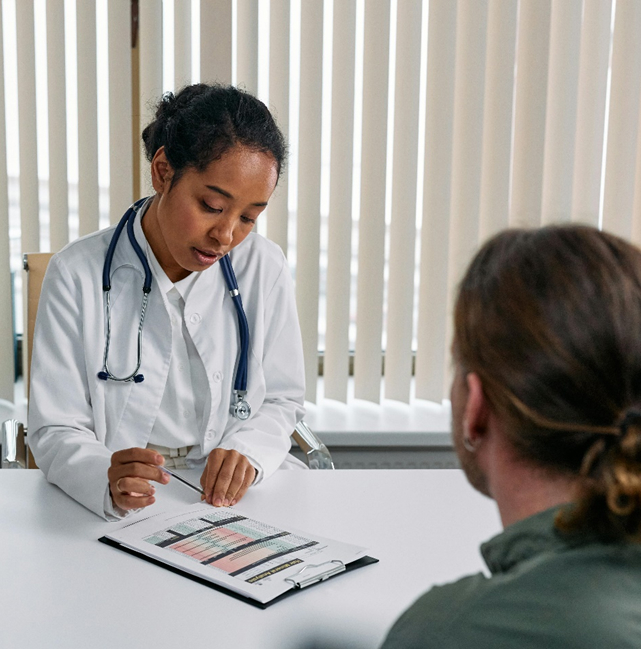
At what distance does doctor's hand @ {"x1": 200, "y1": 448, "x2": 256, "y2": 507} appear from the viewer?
4.19 feet

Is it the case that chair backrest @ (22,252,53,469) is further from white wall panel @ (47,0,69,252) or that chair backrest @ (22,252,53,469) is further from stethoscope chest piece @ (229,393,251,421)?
stethoscope chest piece @ (229,393,251,421)

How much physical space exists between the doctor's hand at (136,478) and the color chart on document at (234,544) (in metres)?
0.07

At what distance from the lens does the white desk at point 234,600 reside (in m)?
0.90

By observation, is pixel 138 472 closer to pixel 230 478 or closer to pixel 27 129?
pixel 230 478

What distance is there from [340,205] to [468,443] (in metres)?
1.62

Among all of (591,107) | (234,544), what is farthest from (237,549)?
(591,107)

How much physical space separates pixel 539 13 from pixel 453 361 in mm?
1855

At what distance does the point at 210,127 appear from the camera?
4.80 ft

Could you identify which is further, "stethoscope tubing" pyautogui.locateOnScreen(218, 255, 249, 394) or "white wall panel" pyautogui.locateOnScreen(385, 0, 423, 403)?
"white wall panel" pyautogui.locateOnScreen(385, 0, 423, 403)

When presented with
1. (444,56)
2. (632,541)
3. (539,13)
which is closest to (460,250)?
(444,56)

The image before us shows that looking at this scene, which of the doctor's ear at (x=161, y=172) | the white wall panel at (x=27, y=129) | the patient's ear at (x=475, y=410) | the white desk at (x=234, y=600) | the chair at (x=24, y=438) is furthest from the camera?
the white wall panel at (x=27, y=129)

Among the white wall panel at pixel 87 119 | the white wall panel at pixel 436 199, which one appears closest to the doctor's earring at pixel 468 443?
the white wall panel at pixel 436 199

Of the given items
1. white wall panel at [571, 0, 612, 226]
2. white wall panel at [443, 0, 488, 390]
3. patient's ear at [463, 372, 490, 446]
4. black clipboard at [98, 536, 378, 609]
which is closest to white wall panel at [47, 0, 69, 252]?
white wall panel at [443, 0, 488, 390]

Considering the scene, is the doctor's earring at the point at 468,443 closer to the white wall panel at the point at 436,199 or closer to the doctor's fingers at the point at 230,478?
the doctor's fingers at the point at 230,478
